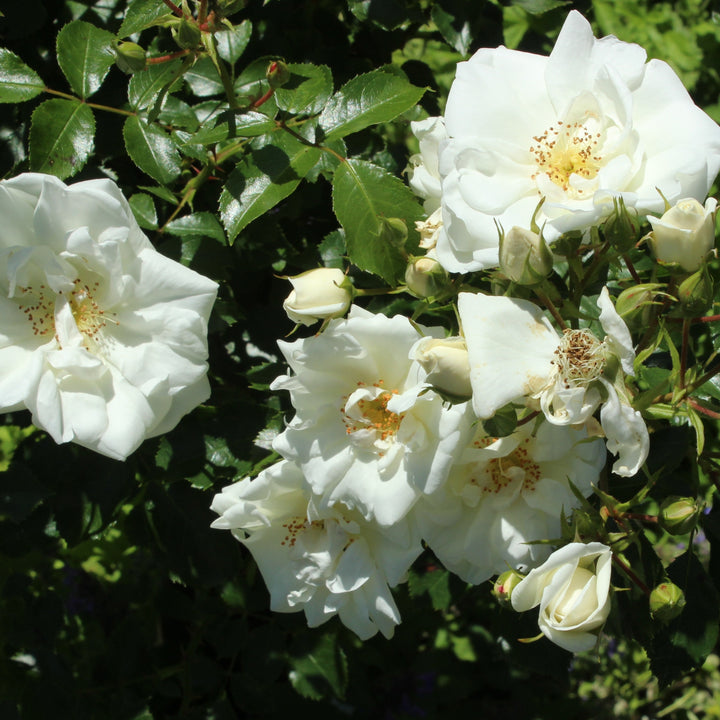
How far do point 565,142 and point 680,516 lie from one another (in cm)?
74

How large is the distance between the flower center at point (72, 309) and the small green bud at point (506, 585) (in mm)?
896

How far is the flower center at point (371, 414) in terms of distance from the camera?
143 cm

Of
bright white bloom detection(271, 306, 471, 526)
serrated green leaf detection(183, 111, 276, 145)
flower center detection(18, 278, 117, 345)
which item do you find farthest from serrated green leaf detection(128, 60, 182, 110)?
bright white bloom detection(271, 306, 471, 526)

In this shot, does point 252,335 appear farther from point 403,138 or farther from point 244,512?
point 403,138

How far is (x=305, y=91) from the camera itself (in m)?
1.70

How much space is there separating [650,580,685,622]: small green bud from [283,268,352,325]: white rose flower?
0.72 m

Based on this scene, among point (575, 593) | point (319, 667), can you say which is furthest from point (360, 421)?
point (319, 667)

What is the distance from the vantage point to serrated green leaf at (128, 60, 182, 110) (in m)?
1.76

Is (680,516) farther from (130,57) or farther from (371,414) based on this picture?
(130,57)

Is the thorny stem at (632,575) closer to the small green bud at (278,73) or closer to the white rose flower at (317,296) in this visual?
the white rose flower at (317,296)

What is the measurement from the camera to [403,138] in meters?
2.95

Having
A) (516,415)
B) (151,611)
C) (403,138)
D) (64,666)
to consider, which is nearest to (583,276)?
(516,415)

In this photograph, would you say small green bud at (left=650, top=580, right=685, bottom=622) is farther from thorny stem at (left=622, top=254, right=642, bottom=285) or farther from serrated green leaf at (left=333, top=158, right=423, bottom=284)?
serrated green leaf at (left=333, top=158, right=423, bottom=284)

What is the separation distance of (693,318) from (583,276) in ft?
0.66
